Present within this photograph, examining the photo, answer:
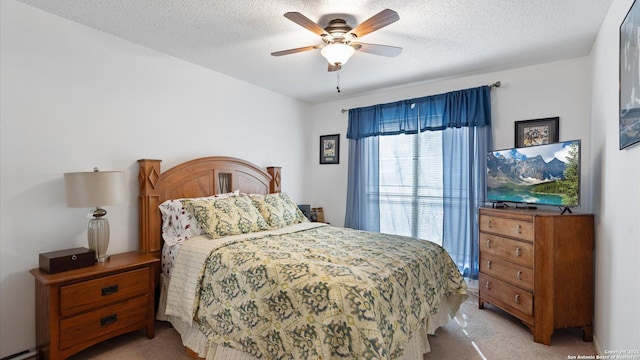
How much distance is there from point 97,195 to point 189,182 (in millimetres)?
1004

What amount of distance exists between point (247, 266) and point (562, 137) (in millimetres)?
3297

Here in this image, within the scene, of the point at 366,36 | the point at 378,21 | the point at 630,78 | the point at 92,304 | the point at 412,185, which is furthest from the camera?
the point at 412,185

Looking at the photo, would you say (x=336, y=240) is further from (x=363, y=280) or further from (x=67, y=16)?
(x=67, y=16)

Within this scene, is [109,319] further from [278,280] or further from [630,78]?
[630,78]

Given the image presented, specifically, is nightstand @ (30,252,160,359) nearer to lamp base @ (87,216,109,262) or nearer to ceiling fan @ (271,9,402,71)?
lamp base @ (87,216,109,262)

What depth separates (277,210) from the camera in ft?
11.0

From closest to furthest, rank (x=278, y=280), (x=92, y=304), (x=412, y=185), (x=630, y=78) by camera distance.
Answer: (x=630, y=78), (x=278, y=280), (x=92, y=304), (x=412, y=185)

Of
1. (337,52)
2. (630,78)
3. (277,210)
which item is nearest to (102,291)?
(277,210)

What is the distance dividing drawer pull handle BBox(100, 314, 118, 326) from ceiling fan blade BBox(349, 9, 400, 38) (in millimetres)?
2741

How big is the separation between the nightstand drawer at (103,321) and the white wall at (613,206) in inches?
124

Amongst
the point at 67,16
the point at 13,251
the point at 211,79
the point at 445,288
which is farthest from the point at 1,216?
the point at 445,288

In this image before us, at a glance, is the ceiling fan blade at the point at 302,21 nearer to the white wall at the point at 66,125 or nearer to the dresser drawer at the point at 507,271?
the white wall at the point at 66,125

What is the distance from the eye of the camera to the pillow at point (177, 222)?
281cm

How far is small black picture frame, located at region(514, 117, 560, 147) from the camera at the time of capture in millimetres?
3174
